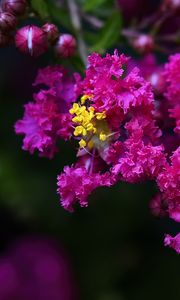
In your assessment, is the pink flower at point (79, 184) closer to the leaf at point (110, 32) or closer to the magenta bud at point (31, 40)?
the magenta bud at point (31, 40)

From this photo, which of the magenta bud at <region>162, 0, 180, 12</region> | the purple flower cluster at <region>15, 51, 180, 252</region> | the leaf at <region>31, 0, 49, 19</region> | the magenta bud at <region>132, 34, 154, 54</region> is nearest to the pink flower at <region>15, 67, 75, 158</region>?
the purple flower cluster at <region>15, 51, 180, 252</region>

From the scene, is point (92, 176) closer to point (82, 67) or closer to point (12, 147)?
point (82, 67)

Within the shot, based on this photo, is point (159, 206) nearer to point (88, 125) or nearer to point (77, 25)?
point (88, 125)

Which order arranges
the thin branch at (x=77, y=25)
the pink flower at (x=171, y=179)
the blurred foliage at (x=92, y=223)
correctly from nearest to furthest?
the pink flower at (x=171, y=179) < the thin branch at (x=77, y=25) < the blurred foliage at (x=92, y=223)

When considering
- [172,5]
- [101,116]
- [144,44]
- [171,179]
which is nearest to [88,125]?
[101,116]

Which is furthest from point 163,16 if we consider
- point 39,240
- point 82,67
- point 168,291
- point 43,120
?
point 168,291

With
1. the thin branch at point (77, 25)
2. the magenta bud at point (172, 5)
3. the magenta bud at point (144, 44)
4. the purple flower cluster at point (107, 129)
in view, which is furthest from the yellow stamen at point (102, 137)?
the magenta bud at point (172, 5)

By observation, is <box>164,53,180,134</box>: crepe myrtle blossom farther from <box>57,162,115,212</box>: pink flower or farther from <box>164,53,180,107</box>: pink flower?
<box>57,162,115,212</box>: pink flower

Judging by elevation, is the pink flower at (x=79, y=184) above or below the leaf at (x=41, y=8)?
below
